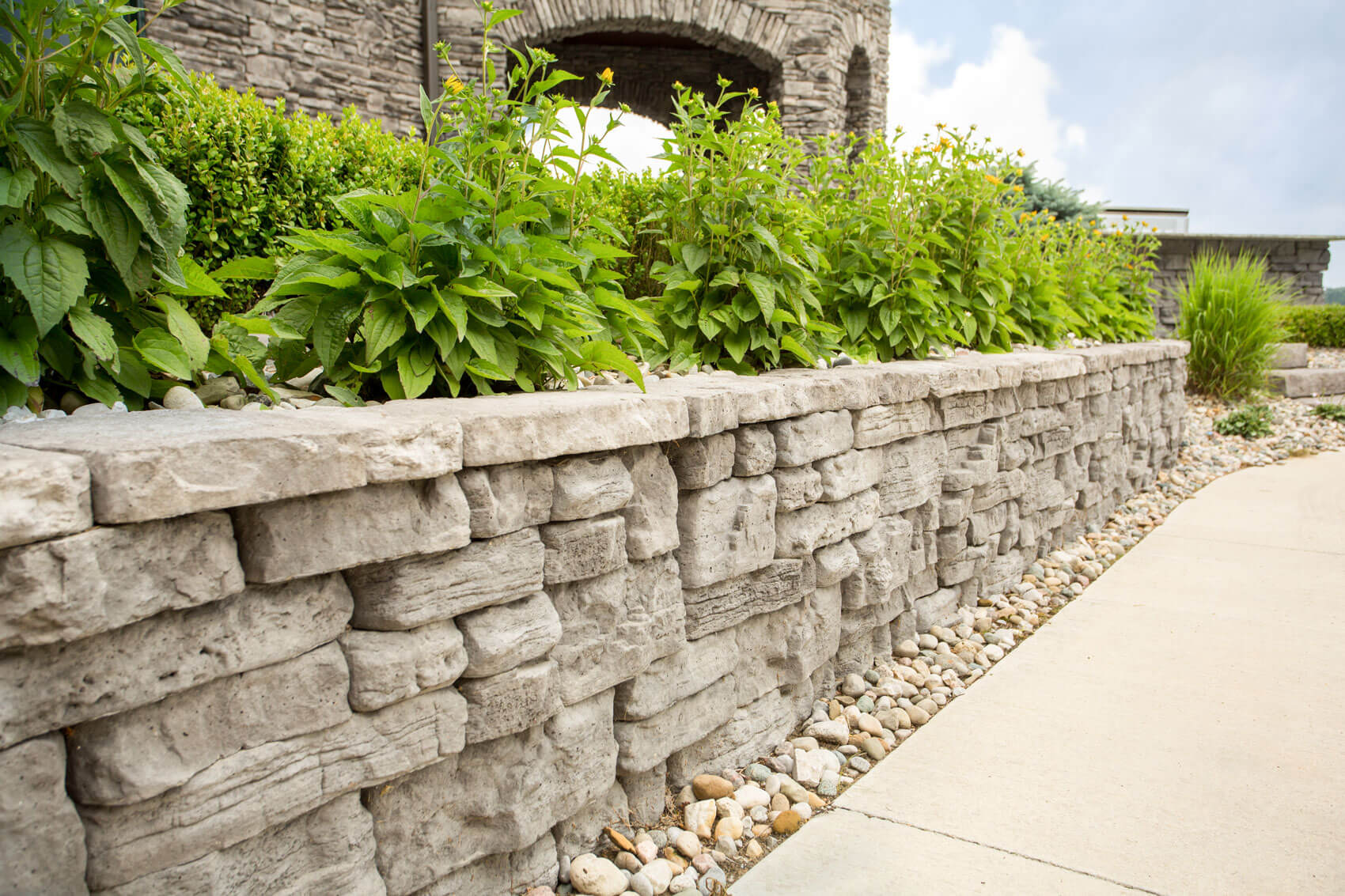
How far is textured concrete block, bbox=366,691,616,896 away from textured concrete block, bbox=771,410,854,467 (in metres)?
0.84

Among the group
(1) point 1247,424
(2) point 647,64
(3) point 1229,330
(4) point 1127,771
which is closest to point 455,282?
(4) point 1127,771

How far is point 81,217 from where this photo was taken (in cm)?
158

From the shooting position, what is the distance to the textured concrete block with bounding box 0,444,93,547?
111 cm

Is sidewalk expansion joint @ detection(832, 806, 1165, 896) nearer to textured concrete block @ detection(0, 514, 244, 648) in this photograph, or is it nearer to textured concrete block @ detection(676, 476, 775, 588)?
textured concrete block @ detection(676, 476, 775, 588)

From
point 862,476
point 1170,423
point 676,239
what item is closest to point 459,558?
point 862,476

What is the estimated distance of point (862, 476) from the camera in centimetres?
284

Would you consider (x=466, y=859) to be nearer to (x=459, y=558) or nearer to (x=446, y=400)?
(x=459, y=558)

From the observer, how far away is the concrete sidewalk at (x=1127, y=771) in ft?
6.56

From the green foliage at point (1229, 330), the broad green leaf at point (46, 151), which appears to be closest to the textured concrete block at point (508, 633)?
the broad green leaf at point (46, 151)

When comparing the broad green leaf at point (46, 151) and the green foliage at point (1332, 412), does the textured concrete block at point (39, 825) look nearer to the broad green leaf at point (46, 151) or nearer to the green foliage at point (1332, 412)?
the broad green leaf at point (46, 151)

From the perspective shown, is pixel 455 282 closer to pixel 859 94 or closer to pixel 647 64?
pixel 859 94

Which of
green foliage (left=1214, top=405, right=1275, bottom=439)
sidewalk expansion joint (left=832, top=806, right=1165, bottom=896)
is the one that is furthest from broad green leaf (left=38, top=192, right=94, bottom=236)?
green foliage (left=1214, top=405, right=1275, bottom=439)

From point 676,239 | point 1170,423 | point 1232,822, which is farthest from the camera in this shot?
point 1170,423

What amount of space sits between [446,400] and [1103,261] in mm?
5948
